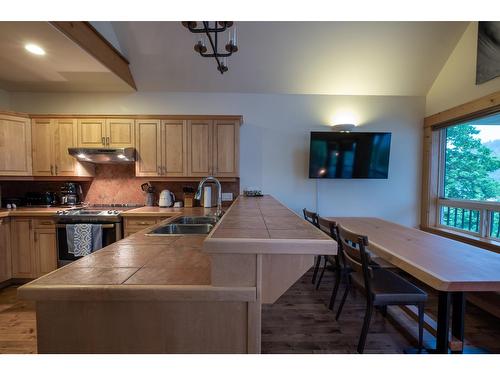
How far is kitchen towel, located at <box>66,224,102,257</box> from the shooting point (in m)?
2.69

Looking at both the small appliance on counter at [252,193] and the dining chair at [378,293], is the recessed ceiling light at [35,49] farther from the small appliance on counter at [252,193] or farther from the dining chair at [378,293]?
the dining chair at [378,293]

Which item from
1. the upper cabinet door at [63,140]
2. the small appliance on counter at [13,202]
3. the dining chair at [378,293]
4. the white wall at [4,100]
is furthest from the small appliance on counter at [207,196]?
the white wall at [4,100]

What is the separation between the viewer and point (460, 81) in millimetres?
2898

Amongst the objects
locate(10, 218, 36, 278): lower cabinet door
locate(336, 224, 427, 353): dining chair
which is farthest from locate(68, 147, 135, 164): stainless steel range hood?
locate(336, 224, 427, 353): dining chair

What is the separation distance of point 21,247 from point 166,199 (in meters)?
1.77

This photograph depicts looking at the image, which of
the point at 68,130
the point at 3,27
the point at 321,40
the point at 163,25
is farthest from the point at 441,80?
the point at 68,130

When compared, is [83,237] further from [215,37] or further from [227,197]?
[215,37]

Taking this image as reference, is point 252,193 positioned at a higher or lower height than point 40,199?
higher

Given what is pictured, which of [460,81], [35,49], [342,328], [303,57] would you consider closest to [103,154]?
[35,49]

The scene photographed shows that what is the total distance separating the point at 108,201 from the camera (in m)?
3.45

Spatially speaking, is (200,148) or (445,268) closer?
(445,268)

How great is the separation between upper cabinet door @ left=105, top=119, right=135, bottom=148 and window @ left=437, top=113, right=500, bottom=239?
14.3ft

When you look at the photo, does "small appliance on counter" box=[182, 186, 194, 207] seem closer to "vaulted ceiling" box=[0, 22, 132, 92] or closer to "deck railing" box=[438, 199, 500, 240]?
"vaulted ceiling" box=[0, 22, 132, 92]

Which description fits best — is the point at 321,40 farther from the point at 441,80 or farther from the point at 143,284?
the point at 143,284
